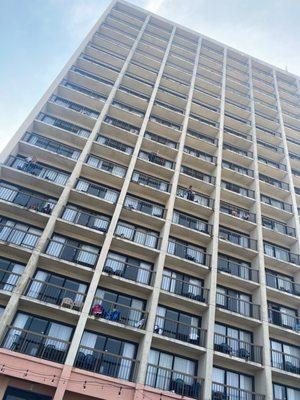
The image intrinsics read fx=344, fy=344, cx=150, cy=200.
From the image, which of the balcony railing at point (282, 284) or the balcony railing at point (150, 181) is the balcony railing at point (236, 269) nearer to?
the balcony railing at point (282, 284)

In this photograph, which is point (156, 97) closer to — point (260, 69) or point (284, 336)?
point (260, 69)

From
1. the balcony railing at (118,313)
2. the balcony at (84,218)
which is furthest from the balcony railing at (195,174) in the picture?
the balcony railing at (118,313)

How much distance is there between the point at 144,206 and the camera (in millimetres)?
28828

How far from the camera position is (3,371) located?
1703cm

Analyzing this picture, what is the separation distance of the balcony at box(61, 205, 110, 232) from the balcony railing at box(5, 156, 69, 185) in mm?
2599

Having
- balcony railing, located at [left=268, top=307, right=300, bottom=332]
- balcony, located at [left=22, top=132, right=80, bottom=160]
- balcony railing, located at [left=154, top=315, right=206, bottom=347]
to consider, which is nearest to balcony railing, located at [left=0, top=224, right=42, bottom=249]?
balcony, located at [left=22, top=132, right=80, bottom=160]

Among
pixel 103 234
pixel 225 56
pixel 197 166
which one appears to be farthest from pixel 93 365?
pixel 225 56

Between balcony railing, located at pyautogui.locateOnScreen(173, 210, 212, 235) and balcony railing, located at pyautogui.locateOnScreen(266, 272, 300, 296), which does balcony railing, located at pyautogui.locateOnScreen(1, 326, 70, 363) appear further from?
balcony railing, located at pyautogui.locateOnScreen(266, 272, 300, 296)

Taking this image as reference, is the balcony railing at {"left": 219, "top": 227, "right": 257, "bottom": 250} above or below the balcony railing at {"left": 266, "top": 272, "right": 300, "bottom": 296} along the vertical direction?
above

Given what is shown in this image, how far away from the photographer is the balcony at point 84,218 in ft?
83.4

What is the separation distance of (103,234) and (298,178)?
21.5m

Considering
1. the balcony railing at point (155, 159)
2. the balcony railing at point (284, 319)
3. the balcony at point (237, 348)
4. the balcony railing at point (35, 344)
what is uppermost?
the balcony railing at point (155, 159)

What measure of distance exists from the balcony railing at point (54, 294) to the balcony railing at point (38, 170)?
818cm

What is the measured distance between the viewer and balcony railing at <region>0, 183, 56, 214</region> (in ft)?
81.1
